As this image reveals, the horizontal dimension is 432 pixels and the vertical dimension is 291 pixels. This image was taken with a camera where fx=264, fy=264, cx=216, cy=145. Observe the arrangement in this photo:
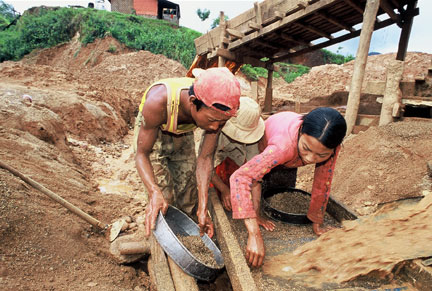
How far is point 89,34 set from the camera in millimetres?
21516

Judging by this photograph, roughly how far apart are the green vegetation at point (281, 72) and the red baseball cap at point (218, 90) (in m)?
19.4

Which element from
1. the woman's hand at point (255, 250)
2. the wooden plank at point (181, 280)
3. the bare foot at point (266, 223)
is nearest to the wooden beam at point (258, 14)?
the bare foot at point (266, 223)

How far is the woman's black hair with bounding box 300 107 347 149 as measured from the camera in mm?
1755

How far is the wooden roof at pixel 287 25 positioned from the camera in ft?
17.7

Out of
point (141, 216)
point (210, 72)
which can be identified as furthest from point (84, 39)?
point (210, 72)

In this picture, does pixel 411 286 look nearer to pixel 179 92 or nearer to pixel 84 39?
pixel 179 92

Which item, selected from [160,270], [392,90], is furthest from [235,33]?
[160,270]

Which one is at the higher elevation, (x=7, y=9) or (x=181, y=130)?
(x=7, y=9)

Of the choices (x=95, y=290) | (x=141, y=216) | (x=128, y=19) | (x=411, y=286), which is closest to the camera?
(x=411, y=286)

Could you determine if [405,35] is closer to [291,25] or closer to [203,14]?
[291,25]

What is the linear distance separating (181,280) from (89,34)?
24322 mm

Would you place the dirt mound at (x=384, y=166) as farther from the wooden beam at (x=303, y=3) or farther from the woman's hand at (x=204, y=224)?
the wooden beam at (x=303, y=3)

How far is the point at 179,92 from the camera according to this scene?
Answer: 2.06 meters

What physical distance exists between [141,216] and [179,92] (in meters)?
2.20
